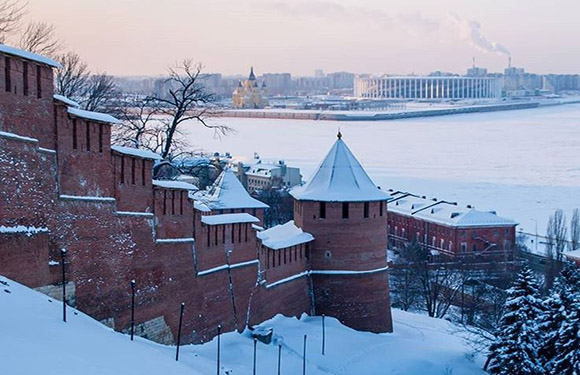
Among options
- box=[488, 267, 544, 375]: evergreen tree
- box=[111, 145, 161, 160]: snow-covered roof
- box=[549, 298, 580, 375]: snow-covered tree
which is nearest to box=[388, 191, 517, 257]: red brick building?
box=[488, 267, 544, 375]: evergreen tree

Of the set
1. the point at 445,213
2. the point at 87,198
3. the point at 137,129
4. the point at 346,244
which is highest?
the point at 137,129

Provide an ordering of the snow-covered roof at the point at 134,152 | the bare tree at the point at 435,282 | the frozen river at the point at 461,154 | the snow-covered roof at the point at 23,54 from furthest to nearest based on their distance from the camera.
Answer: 1. the frozen river at the point at 461,154
2. the bare tree at the point at 435,282
3. the snow-covered roof at the point at 134,152
4. the snow-covered roof at the point at 23,54

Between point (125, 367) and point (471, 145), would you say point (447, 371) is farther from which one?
point (471, 145)

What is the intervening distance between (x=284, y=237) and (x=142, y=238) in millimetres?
5903

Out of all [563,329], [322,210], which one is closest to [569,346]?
[563,329]

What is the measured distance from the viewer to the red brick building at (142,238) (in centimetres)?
1135

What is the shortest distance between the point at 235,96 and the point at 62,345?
16758cm

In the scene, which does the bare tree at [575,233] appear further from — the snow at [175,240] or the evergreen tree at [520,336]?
the snow at [175,240]

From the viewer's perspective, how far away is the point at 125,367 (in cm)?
883

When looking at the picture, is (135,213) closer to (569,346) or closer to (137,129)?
(137,129)

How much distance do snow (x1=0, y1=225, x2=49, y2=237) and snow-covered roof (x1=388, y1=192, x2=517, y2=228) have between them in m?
32.3

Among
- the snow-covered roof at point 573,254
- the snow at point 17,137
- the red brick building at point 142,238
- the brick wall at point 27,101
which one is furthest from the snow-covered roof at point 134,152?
the snow-covered roof at point 573,254

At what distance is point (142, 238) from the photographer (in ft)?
44.7

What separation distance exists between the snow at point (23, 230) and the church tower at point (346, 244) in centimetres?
888
